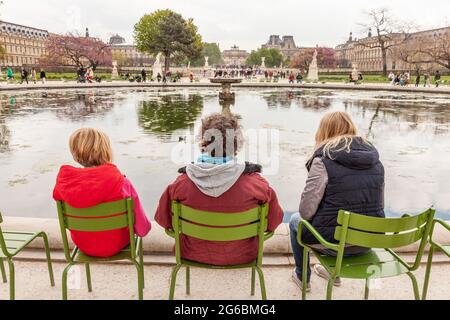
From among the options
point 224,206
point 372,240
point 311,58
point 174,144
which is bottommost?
point 174,144

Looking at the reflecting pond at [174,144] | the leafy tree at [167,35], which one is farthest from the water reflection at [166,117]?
the leafy tree at [167,35]

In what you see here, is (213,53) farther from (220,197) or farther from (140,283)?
(220,197)

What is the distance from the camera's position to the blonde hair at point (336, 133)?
3.09 metres

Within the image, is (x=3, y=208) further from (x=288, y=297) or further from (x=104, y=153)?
(x=288, y=297)

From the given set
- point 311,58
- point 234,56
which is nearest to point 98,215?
point 311,58

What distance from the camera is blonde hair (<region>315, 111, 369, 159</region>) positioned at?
10.1 feet

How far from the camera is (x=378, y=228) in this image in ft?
8.84

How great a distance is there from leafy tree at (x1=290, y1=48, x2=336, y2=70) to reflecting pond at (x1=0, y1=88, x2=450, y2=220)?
72936 millimetres

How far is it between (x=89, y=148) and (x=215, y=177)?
3.30 feet

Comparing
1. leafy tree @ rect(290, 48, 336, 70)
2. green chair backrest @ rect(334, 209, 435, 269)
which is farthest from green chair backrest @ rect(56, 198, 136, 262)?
leafy tree @ rect(290, 48, 336, 70)

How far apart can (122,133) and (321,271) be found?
10685 mm

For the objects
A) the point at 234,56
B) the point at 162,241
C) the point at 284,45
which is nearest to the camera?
the point at 162,241

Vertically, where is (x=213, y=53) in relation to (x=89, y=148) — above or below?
above

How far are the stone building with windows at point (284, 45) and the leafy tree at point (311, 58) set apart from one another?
51.5 meters
